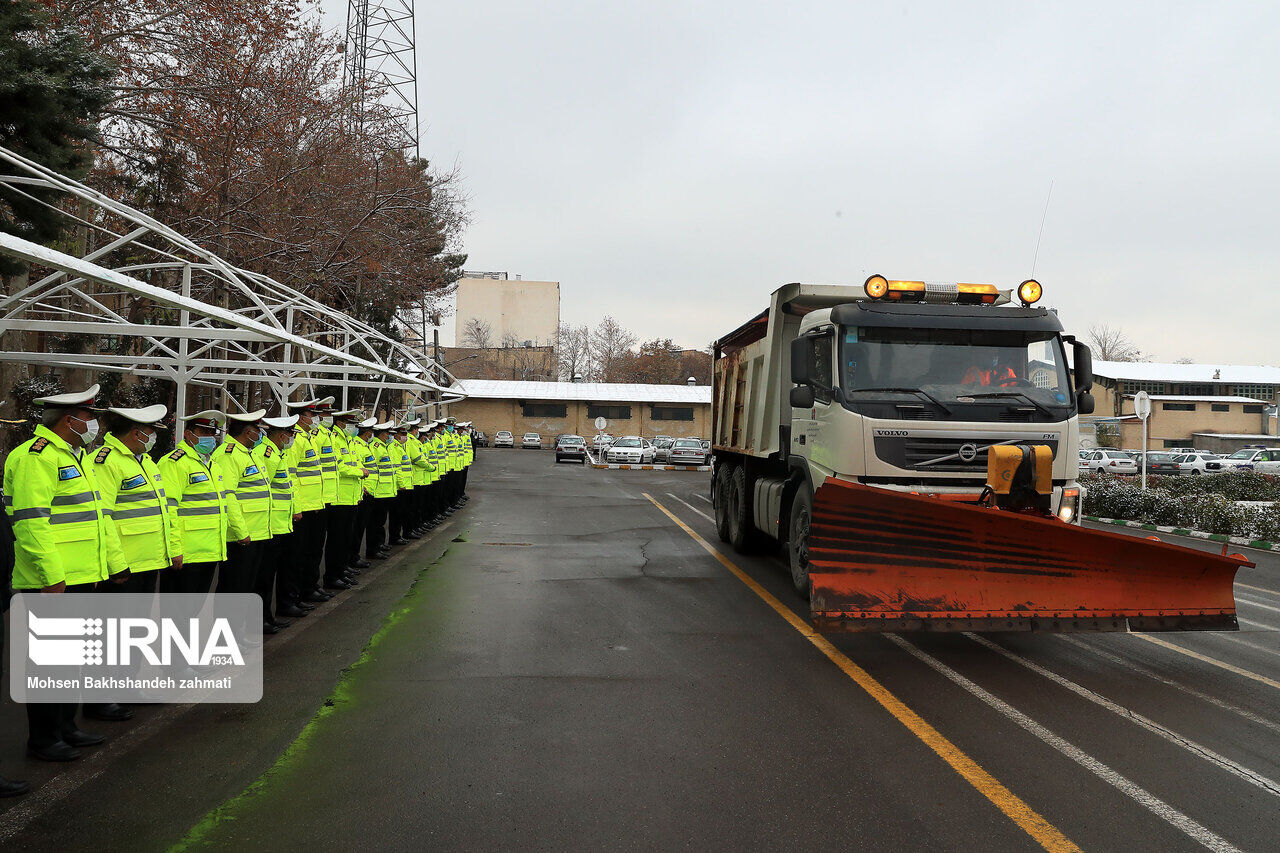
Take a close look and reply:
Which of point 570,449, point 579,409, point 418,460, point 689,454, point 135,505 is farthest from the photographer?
point 579,409

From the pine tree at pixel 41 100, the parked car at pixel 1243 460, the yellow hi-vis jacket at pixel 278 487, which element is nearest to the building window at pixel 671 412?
the parked car at pixel 1243 460

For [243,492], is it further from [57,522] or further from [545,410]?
[545,410]

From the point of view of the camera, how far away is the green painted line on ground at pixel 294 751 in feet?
12.5

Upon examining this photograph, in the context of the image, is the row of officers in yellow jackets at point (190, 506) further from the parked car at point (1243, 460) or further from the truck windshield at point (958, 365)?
the parked car at point (1243, 460)

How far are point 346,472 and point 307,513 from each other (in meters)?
1.20

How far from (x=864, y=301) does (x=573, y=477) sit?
26445 millimetres

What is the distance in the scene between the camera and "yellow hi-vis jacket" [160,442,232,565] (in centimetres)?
622

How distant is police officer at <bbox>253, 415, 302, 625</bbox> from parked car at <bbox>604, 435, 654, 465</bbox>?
125ft

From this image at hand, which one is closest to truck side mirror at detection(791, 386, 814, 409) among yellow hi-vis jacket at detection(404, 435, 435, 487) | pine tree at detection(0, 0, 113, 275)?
yellow hi-vis jacket at detection(404, 435, 435, 487)

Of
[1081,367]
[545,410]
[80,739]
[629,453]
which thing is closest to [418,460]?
[80,739]

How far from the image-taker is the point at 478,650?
23.1 ft

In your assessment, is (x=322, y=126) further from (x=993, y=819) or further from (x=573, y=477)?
(x=993, y=819)

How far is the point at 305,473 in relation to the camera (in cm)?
867

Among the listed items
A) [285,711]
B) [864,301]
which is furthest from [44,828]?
[864,301]
